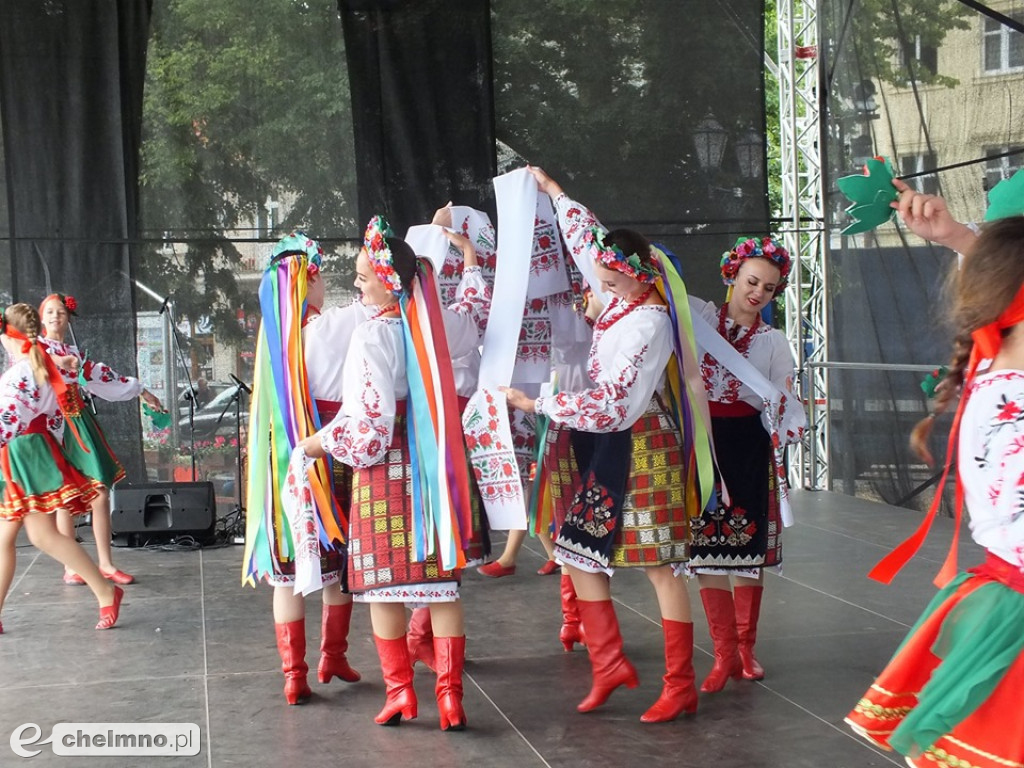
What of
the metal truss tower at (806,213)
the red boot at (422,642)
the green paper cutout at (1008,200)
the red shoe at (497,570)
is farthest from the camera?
the metal truss tower at (806,213)

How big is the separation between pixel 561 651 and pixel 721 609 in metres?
0.72

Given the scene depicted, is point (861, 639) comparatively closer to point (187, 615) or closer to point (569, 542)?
point (569, 542)

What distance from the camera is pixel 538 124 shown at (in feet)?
23.4

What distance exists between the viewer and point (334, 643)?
359 centimetres

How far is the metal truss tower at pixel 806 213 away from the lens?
290 inches

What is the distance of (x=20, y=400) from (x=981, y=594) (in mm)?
3666

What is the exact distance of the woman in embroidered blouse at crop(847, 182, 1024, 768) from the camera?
1685mm

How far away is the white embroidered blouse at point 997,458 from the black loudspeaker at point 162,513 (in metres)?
5.05

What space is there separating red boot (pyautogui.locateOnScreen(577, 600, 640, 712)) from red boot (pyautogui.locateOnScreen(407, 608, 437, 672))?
70 cm

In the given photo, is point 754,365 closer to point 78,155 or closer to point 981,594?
point 981,594

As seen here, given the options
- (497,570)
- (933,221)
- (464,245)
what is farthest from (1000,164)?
(933,221)

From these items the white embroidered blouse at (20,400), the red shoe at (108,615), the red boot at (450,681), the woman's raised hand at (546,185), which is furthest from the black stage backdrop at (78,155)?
the red boot at (450,681)

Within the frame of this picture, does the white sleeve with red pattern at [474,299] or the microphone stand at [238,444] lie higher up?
the white sleeve with red pattern at [474,299]

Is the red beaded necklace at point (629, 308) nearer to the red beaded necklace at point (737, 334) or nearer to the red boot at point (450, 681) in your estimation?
the red beaded necklace at point (737, 334)
